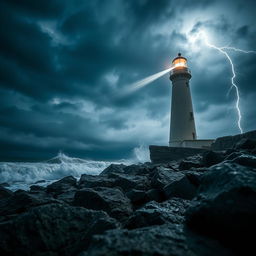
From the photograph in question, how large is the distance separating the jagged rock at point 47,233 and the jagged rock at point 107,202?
3.69ft

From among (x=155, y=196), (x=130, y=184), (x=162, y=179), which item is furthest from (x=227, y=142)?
(x=155, y=196)

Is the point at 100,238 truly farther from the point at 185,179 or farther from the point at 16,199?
the point at 16,199

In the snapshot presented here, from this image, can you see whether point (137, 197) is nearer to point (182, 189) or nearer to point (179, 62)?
point (182, 189)

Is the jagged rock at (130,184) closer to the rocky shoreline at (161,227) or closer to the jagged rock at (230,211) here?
the rocky shoreline at (161,227)

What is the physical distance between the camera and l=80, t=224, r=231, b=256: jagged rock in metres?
1.08

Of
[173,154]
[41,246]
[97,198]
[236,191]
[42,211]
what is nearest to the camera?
[236,191]

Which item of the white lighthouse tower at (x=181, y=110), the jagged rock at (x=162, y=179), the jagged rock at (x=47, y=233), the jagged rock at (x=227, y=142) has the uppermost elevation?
the white lighthouse tower at (x=181, y=110)

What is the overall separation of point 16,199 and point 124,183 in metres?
2.76

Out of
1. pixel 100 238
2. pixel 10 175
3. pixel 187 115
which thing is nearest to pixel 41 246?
pixel 100 238

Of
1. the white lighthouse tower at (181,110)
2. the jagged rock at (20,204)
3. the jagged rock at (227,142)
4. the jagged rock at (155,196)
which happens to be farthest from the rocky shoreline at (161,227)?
the white lighthouse tower at (181,110)

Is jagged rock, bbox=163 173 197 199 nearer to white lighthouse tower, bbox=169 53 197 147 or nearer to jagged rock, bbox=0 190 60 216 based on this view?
jagged rock, bbox=0 190 60 216

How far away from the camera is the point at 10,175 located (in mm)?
17891

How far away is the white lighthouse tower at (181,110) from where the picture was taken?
54.5ft

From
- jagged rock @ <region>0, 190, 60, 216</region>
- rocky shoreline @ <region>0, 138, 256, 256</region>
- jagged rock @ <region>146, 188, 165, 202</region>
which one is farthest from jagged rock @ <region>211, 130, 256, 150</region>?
jagged rock @ <region>0, 190, 60, 216</region>
